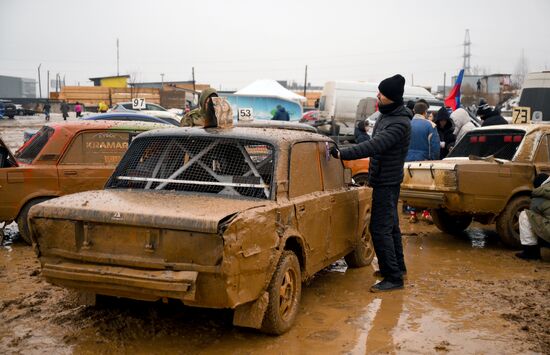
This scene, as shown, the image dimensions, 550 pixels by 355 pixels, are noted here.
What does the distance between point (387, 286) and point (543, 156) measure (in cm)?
358

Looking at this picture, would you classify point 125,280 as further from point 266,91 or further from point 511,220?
point 266,91

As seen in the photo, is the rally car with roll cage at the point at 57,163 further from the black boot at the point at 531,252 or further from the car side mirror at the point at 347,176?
the black boot at the point at 531,252

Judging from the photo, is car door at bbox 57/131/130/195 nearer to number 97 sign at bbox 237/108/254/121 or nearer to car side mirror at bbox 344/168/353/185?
car side mirror at bbox 344/168/353/185

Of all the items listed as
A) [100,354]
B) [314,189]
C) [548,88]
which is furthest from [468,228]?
[548,88]

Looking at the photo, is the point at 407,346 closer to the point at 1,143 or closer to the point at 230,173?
the point at 230,173

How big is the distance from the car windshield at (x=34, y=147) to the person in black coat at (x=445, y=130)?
7.18 metres

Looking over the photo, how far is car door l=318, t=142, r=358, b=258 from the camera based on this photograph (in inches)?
228

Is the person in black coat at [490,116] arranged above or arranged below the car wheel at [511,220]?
above

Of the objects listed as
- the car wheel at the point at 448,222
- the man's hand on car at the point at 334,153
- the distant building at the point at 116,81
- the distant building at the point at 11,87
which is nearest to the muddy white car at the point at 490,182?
the car wheel at the point at 448,222

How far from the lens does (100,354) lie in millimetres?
4316

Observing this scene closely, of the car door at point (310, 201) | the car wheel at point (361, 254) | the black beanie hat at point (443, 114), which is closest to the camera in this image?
the car door at point (310, 201)

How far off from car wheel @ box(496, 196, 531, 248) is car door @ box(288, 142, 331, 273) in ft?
11.7

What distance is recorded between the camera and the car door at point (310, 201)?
200 inches

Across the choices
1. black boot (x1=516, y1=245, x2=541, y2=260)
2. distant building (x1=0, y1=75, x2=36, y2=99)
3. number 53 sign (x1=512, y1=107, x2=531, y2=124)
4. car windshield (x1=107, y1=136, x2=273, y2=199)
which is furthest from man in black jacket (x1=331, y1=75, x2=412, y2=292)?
distant building (x1=0, y1=75, x2=36, y2=99)
